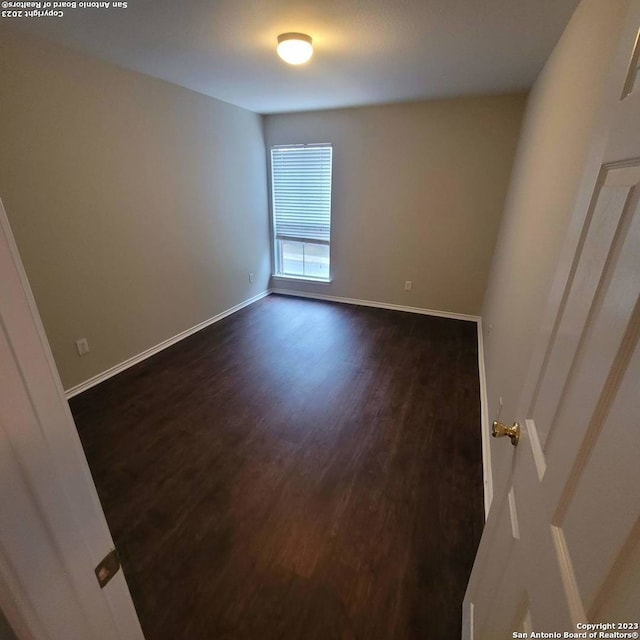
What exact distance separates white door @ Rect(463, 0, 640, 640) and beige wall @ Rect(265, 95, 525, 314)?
3076 mm

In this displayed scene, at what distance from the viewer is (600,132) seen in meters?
0.61

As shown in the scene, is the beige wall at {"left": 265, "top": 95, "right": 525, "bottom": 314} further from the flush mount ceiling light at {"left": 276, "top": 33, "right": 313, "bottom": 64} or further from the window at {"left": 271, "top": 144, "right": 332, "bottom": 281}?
the flush mount ceiling light at {"left": 276, "top": 33, "right": 313, "bottom": 64}

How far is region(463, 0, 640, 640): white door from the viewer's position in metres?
0.39

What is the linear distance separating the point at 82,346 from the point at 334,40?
2.74 m

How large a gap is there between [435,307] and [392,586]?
317 cm

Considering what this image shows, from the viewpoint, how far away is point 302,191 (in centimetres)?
406

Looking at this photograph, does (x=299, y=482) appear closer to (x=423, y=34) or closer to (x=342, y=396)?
(x=342, y=396)

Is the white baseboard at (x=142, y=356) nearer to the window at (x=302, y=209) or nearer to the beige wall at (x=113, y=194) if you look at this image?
the beige wall at (x=113, y=194)

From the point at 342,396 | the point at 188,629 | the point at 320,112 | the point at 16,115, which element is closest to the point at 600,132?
the point at 188,629

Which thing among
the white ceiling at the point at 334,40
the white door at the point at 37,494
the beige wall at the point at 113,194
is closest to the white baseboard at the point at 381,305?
the beige wall at the point at 113,194

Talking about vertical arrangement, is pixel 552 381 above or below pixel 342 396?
above

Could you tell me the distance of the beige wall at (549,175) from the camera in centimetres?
112

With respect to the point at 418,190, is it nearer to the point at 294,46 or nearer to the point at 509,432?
the point at 294,46

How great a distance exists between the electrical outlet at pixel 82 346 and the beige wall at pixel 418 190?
9.43 feet
